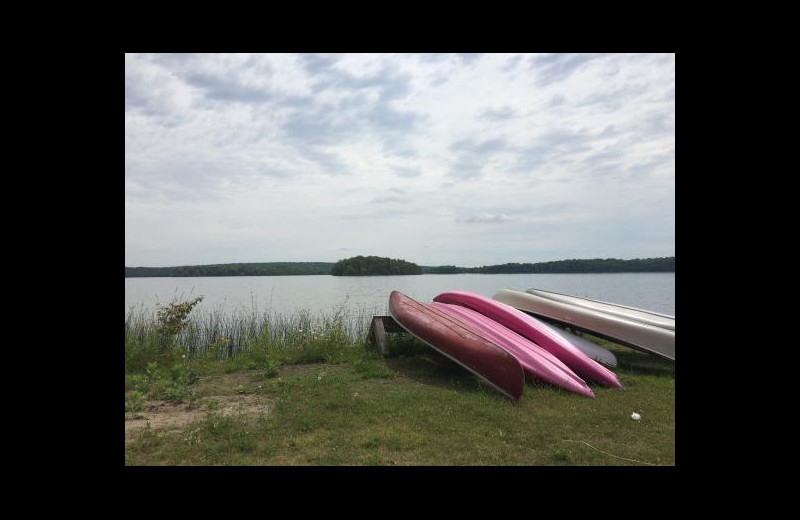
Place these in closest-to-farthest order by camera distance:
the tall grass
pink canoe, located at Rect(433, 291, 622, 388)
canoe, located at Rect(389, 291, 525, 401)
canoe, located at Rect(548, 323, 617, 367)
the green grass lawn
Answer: the green grass lawn < canoe, located at Rect(389, 291, 525, 401) < pink canoe, located at Rect(433, 291, 622, 388) < canoe, located at Rect(548, 323, 617, 367) < the tall grass

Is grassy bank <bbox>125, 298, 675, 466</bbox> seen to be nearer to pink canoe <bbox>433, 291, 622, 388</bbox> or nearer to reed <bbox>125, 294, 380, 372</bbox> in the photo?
reed <bbox>125, 294, 380, 372</bbox>

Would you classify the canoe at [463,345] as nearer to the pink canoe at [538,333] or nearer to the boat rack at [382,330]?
the boat rack at [382,330]

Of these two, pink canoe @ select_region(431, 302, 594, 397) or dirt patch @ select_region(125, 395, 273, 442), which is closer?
dirt patch @ select_region(125, 395, 273, 442)

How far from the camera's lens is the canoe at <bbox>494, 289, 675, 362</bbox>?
6036mm

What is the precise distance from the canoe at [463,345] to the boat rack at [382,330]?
0.37 meters

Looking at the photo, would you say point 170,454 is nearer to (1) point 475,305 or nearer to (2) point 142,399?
(2) point 142,399

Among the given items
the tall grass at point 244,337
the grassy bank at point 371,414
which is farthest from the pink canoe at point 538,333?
the tall grass at point 244,337

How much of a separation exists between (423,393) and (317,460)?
5.84ft

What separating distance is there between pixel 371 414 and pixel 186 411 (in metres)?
1.69

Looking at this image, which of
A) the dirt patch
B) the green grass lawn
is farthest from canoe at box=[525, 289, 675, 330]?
the dirt patch

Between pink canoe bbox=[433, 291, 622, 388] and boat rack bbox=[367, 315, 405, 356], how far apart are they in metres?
1.12

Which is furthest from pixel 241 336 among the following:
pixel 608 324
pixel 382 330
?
pixel 608 324

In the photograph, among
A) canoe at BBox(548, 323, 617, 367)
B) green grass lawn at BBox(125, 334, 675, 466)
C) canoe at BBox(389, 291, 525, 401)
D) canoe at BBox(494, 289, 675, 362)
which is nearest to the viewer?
green grass lawn at BBox(125, 334, 675, 466)
